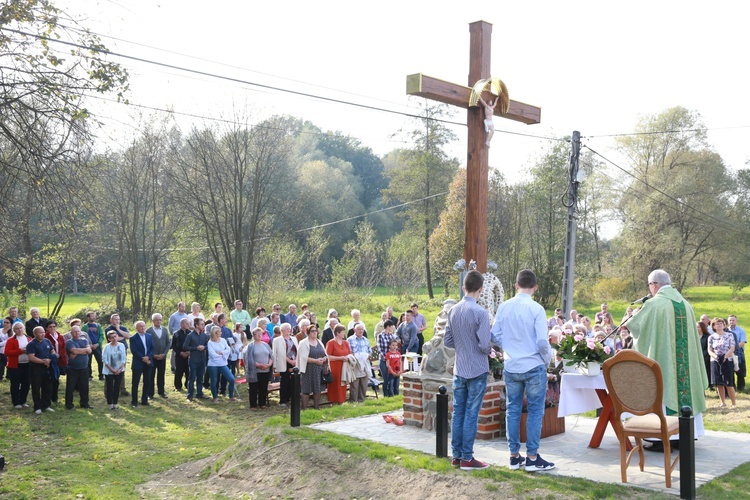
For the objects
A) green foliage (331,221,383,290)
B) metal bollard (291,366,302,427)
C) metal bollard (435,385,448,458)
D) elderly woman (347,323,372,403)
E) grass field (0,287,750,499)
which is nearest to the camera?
grass field (0,287,750,499)

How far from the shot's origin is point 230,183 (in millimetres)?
29797

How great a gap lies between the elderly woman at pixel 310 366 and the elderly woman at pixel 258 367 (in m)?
1.31

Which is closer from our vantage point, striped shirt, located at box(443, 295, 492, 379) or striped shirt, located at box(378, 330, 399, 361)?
striped shirt, located at box(443, 295, 492, 379)

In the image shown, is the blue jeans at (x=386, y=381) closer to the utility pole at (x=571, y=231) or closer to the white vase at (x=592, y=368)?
the utility pole at (x=571, y=231)

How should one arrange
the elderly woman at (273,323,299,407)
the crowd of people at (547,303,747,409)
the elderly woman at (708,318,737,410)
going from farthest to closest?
1. the elderly woman at (708,318,737,410)
2. the crowd of people at (547,303,747,409)
3. the elderly woman at (273,323,299,407)

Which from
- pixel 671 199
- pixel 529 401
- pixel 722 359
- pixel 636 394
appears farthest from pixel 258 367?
pixel 671 199

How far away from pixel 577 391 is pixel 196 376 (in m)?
9.27

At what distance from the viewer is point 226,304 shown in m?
29.7

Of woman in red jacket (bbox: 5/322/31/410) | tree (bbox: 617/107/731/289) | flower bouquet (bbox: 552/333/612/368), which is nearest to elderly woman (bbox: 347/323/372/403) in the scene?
flower bouquet (bbox: 552/333/612/368)

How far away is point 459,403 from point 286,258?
2330 cm

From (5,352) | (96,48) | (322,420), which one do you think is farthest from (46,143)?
(322,420)

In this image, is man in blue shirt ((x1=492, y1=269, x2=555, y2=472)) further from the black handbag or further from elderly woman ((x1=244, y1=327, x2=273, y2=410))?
elderly woman ((x1=244, y1=327, x2=273, y2=410))

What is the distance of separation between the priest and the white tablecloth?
65cm

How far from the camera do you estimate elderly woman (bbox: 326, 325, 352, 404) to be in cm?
1374
